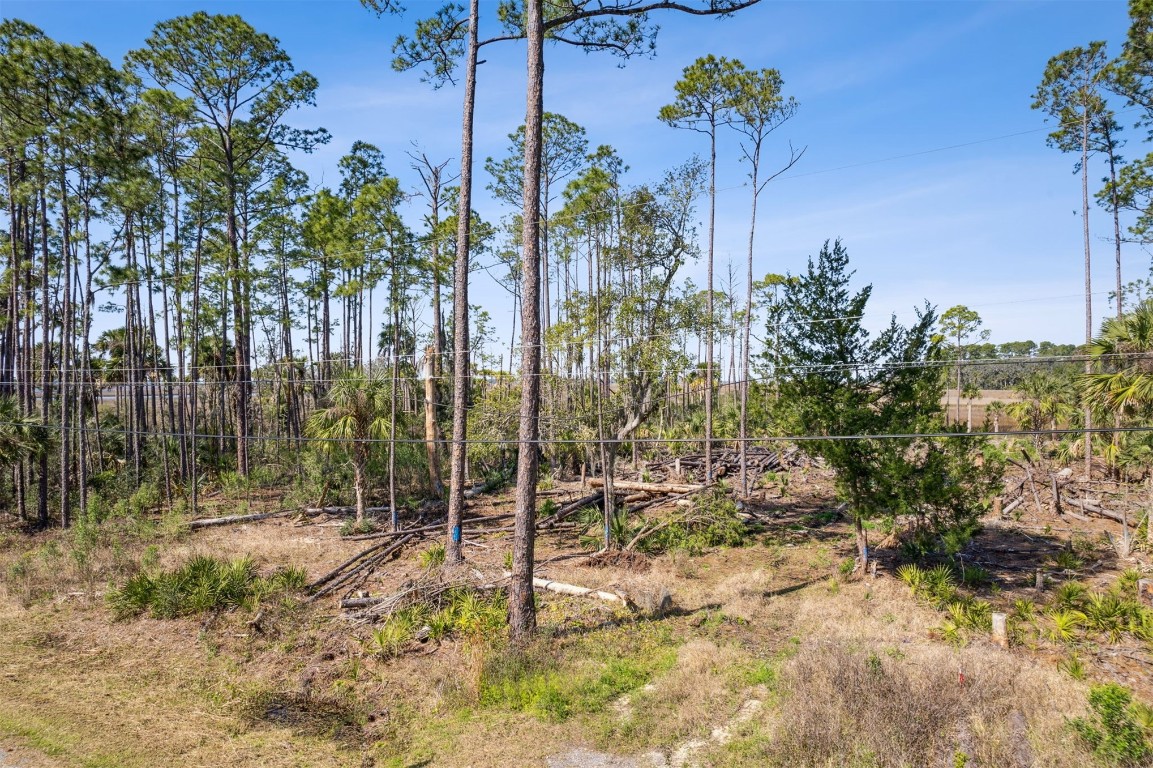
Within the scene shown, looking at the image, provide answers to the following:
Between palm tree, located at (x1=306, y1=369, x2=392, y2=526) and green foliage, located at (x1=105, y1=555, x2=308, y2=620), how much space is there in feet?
14.7

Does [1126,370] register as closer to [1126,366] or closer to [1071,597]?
[1126,366]

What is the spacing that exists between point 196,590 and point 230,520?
7.65 m

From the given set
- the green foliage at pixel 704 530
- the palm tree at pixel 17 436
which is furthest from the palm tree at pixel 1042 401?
the palm tree at pixel 17 436

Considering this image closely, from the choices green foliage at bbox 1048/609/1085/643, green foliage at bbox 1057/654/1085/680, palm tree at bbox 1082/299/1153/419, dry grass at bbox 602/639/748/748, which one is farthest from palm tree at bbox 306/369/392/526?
palm tree at bbox 1082/299/1153/419

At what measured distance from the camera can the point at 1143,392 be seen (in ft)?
35.3

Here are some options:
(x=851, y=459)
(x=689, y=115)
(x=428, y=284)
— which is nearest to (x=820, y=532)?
(x=851, y=459)

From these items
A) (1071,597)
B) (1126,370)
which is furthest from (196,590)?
(1126,370)

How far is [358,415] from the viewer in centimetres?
1574

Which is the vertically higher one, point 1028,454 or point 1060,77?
point 1060,77

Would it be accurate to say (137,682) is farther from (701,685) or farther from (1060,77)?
(1060,77)

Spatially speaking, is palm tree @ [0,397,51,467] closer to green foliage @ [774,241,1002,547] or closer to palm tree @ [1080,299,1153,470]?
green foliage @ [774,241,1002,547]

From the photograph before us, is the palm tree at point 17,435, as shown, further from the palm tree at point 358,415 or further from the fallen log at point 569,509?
the fallen log at point 569,509

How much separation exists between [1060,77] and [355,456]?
26850 millimetres

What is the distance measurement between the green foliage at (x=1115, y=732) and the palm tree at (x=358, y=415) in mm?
14345
